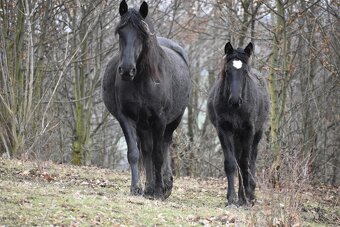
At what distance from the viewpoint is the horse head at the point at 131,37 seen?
9.17 m

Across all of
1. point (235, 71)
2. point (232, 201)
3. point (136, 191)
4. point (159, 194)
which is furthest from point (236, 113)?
point (136, 191)

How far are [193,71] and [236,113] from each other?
19.0m

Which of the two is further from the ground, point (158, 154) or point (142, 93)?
point (142, 93)

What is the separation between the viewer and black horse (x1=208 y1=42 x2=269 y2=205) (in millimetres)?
10695

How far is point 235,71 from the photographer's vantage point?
35.0 feet

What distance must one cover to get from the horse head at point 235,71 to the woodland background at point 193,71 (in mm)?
1110

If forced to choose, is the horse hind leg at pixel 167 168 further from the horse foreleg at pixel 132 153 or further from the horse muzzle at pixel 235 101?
the horse muzzle at pixel 235 101

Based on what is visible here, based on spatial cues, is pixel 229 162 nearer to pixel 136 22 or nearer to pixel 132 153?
pixel 132 153

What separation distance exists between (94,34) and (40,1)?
588 centimetres

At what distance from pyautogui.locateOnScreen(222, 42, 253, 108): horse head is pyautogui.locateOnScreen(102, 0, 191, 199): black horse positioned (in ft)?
3.08

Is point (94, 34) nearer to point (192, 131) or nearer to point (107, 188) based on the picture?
point (192, 131)

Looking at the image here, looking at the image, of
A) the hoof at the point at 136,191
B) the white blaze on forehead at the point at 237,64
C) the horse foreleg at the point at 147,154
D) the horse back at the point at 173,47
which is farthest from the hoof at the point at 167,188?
the horse back at the point at 173,47

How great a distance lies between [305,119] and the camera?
800 inches

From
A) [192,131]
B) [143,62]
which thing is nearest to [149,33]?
[143,62]
